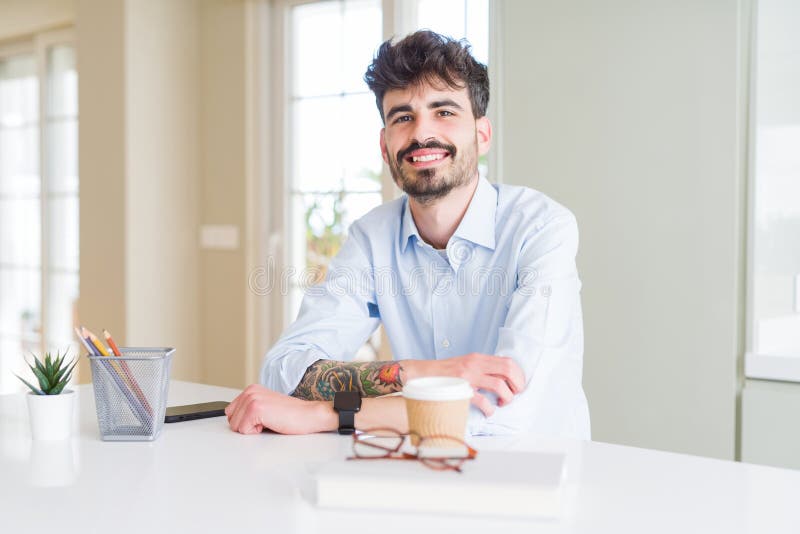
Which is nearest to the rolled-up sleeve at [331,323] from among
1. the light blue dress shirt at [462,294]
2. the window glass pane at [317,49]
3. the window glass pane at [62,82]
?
the light blue dress shirt at [462,294]

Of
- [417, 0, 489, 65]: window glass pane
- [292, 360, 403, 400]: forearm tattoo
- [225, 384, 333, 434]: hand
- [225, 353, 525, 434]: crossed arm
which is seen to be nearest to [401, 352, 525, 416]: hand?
[225, 353, 525, 434]: crossed arm

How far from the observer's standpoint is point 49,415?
1.37m

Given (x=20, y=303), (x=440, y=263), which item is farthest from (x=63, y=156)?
(x=440, y=263)

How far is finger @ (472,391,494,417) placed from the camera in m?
1.38

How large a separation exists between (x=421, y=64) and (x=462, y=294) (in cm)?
54

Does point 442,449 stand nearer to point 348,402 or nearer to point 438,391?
point 438,391

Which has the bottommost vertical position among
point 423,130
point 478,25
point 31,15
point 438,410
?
point 438,410

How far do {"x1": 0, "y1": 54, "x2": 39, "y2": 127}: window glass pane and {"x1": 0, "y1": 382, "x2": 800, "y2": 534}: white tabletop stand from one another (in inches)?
169

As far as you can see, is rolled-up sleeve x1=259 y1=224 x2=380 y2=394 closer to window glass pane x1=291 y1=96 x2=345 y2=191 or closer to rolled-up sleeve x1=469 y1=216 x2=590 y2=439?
rolled-up sleeve x1=469 y1=216 x2=590 y2=439

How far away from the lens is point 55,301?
16.2ft

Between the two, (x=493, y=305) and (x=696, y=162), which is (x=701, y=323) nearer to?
(x=696, y=162)

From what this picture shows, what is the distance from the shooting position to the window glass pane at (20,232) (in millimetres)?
5191

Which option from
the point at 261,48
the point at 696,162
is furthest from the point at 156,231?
the point at 696,162

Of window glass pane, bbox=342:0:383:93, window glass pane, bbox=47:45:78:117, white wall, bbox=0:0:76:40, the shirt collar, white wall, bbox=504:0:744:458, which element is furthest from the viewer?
window glass pane, bbox=47:45:78:117
